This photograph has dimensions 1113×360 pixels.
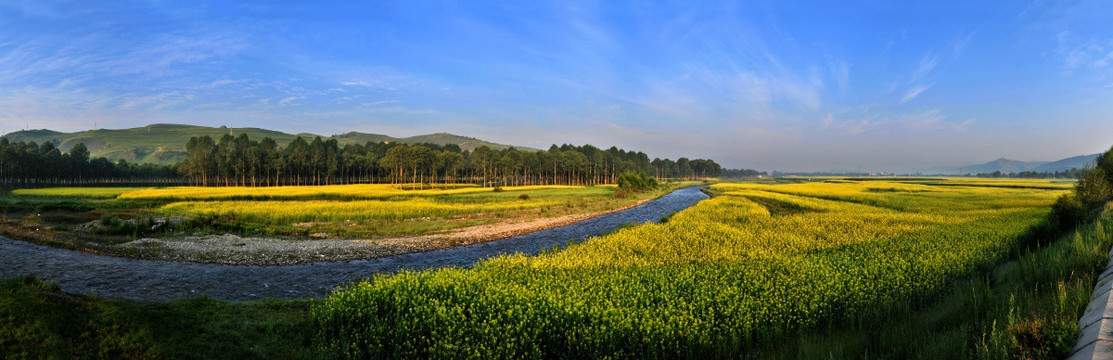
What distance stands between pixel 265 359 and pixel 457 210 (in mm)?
40864

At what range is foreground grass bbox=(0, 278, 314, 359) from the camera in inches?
268

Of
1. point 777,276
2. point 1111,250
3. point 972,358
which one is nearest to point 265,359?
point 972,358

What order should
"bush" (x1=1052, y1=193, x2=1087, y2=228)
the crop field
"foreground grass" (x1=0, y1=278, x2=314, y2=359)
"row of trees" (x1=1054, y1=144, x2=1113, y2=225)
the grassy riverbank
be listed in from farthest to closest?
"row of trees" (x1=1054, y1=144, x2=1113, y2=225)
"bush" (x1=1052, y1=193, x2=1087, y2=228)
the crop field
the grassy riverbank
"foreground grass" (x1=0, y1=278, x2=314, y2=359)

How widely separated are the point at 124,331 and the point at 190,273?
1495 cm

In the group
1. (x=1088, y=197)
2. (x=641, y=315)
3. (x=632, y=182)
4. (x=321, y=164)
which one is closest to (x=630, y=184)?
(x=632, y=182)

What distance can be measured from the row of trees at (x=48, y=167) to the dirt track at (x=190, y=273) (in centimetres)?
10303

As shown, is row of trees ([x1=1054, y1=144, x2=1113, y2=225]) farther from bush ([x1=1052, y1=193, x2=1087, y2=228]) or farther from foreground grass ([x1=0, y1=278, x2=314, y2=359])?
foreground grass ([x1=0, y1=278, x2=314, y2=359])

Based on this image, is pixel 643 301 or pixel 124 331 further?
pixel 643 301

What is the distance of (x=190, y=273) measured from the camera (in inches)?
760

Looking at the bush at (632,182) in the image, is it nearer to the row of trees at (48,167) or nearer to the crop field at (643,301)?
the crop field at (643,301)

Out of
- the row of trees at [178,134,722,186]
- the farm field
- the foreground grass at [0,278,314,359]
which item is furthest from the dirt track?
the row of trees at [178,134,722,186]

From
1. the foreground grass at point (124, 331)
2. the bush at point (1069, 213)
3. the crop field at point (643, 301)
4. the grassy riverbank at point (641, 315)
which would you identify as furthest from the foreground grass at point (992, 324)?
the bush at point (1069, 213)

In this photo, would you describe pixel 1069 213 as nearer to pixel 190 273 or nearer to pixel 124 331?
pixel 124 331

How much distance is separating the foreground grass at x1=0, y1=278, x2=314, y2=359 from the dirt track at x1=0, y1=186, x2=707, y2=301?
6.65 metres
